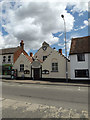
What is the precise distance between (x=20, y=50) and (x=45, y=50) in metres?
10.2

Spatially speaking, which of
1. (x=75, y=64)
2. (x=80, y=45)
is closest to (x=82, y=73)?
(x=75, y=64)

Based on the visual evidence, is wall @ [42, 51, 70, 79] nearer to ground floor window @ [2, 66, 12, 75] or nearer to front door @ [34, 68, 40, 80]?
front door @ [34, 68, 40, 80]

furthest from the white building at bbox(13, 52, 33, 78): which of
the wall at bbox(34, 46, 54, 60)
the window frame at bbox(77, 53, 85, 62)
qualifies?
the window frame at bbox(77, 53, 85, 62)

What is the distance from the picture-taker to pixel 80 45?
61.8ft

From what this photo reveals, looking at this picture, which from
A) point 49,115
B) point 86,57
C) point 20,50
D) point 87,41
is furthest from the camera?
point 20,50

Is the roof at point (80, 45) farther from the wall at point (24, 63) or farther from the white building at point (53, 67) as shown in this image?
the wall at point (24, 63)

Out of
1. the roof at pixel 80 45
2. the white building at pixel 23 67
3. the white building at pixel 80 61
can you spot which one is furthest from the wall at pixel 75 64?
the white building at pixel 23 67

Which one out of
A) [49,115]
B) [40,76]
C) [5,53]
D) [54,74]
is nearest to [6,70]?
[5,53]

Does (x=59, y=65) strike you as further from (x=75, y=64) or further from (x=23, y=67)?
(x=23, y=67)

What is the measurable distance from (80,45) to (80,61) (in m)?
3.61

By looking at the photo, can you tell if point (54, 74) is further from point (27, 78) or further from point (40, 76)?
Answer: point (27, 78)

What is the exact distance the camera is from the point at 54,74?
19312 mm

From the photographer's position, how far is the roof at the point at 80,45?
17.7 meters

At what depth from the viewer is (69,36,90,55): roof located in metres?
17.7
